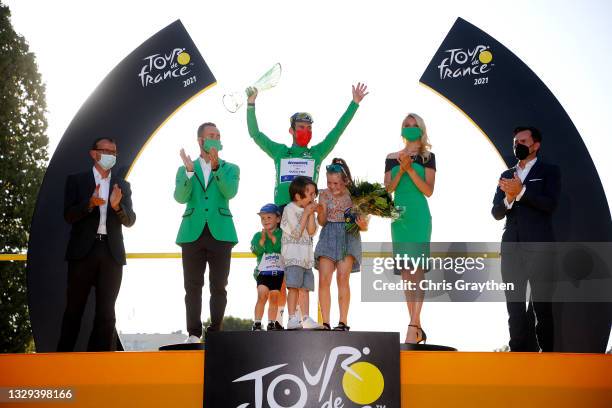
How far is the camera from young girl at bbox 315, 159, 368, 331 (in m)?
5.04

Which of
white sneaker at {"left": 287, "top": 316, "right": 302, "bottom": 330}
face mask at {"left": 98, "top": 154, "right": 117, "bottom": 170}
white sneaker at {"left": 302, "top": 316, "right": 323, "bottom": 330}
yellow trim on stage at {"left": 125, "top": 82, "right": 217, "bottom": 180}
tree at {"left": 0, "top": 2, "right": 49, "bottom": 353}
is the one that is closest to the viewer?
white sneaker at {"left": 302, "top": 316, "right": 323, "bottom": 330}

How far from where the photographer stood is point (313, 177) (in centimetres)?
566

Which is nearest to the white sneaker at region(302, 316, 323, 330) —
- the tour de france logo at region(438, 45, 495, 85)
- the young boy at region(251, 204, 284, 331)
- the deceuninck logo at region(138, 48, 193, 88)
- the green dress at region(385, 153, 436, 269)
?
the young boy at region(251, 204, 284, 331)

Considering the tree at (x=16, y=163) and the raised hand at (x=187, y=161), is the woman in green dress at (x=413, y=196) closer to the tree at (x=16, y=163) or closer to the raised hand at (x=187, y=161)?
the raised hand at (x=187, y=161)

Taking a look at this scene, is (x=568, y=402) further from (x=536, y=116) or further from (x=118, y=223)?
(x=118, y=223)

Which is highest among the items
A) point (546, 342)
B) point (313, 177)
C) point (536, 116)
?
point (536, 116)

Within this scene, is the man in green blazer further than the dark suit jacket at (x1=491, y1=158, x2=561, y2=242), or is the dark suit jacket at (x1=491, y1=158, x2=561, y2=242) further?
the man in green blazer

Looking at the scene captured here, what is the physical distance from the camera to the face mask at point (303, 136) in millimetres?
5684

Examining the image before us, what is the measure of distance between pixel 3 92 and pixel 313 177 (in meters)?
9.62

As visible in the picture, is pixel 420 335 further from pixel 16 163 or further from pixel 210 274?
pixel 16 163

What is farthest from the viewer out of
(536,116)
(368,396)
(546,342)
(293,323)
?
(536,116)

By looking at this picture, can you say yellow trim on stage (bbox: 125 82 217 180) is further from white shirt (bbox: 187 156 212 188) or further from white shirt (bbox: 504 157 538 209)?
white shirt (bbox: 504 157 538 209)

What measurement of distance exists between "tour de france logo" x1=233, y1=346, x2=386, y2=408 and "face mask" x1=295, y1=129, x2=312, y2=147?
202 cm

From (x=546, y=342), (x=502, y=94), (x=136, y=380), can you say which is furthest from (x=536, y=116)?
(x=136, y=380)
